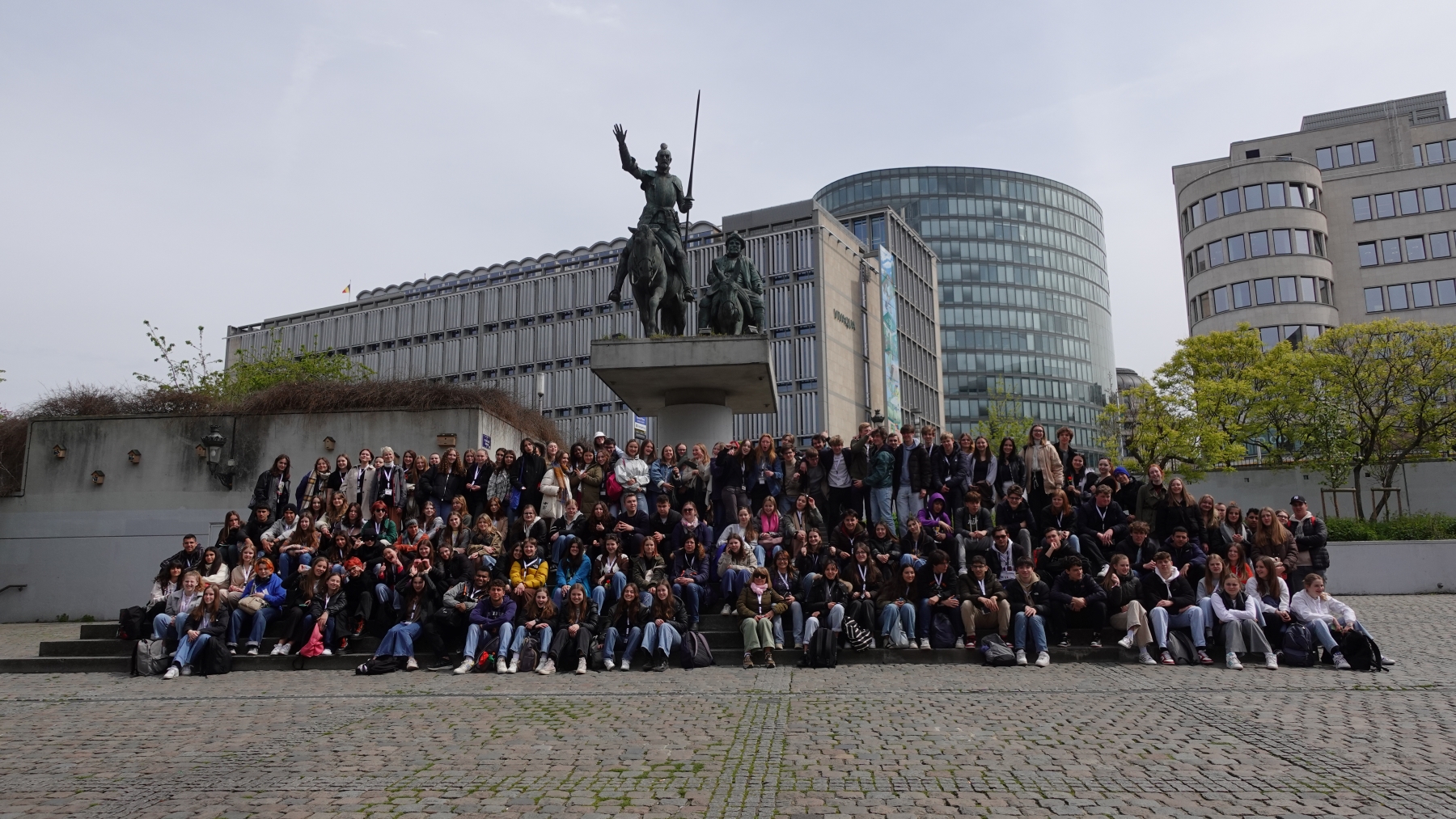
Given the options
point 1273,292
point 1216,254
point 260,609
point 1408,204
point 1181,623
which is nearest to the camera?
point 1181,623

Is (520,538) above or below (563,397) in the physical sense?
below

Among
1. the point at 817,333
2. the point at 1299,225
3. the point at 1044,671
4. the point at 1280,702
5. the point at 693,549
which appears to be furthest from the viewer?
the point at 817,333

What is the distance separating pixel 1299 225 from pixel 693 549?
56.1 m

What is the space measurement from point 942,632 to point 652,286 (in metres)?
7.40

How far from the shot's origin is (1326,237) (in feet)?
191

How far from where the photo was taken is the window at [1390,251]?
58375 mm

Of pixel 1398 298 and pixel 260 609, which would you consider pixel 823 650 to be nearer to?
pixel 260 609

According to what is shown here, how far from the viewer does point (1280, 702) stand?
25.7 ft

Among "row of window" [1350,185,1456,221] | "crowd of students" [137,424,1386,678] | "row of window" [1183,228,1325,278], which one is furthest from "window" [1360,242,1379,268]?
"crowd of students" [137,424,1386,678]

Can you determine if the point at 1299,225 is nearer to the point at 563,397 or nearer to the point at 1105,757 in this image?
the point at 563,397

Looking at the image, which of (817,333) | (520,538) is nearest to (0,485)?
(520,538)

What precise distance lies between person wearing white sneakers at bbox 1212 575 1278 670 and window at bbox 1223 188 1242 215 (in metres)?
53.0

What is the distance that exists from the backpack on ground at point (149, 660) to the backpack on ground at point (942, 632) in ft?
27.5

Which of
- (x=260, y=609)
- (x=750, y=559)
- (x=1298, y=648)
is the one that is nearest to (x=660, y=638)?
(x=750, y=559)
